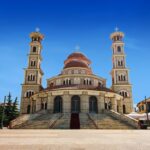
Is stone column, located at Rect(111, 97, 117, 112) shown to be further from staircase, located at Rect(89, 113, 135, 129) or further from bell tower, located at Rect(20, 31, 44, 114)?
bell tower, located at Rect(20, 31, 44, 114)

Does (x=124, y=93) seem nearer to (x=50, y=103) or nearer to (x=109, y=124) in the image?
(x=50, y=103)

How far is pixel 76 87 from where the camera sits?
4100 centimetres

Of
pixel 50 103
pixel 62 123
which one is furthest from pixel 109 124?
pixel 50 103

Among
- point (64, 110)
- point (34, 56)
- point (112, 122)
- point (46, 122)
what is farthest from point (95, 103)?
point (34, 56)

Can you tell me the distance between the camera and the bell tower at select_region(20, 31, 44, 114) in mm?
51500

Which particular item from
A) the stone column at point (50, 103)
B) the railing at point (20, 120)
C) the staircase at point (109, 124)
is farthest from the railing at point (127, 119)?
the railing at point (20, 120)

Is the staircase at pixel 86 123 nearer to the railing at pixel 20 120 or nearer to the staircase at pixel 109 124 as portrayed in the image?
the staircase at pixel 109 124

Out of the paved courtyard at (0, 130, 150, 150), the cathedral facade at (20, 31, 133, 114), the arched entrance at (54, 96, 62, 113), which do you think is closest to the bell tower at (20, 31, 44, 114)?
the cathedral facade at (20, 31, 133, 114)

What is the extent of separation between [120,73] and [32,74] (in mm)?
25210

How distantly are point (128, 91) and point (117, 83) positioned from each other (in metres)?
3.65

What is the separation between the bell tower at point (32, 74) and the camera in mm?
51500

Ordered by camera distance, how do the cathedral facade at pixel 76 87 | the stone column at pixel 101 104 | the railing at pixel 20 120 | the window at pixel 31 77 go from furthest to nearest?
the window at pixel 31 77 < the cathedral facade at pixel 76 87 < the stone column at pixel 101 104 < the railing at pixel 20 120

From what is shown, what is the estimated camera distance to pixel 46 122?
102ft

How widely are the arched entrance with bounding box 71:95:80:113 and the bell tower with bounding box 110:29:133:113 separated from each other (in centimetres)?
1555
